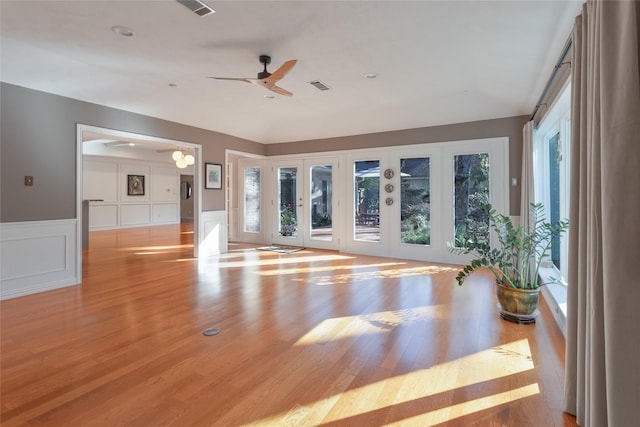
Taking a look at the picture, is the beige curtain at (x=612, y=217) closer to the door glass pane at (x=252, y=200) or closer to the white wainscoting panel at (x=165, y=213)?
the door glass pane at (x=252, y=200)

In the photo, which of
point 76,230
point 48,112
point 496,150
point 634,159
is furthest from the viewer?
point 496,150

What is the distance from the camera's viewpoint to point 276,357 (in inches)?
98.1

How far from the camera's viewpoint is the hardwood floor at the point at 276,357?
1865 mm

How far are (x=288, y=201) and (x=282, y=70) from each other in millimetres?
4803

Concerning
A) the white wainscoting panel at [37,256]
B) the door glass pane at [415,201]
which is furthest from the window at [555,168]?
the white wainscoting panel at [37,256]

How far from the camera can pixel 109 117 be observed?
504 cm

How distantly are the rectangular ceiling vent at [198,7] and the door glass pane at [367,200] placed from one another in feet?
14.9

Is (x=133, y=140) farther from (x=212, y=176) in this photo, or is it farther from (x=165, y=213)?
(x=165, y=213)

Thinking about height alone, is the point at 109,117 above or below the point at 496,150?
above

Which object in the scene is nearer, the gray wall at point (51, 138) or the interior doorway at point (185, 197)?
the gray wall at point (51, 138)

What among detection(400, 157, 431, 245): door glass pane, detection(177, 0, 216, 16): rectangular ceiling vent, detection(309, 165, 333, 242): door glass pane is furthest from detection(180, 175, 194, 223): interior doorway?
detection(177, 0, 216, 16): rectangular ceiling vent

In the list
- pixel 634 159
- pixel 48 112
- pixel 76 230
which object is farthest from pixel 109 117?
pixel 634 159

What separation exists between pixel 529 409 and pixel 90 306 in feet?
13.4

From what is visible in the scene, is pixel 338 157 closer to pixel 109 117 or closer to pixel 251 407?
pixel 109 117
